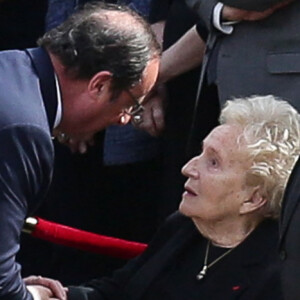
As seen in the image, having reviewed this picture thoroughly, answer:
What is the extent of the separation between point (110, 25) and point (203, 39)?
0.62m

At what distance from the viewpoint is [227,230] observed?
10.5 ft

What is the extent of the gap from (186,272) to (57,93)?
609mm

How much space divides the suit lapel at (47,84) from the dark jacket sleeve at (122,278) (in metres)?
0.49

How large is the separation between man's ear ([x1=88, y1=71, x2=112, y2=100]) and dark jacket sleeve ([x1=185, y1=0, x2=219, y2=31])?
49cm

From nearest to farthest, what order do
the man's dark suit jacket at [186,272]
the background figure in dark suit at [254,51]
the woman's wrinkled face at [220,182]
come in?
1. the man's dark suit jacket at [186,272]
2. the woman's wrinkled face at [220,182]
3. the background figure in dark suit at [254,51]

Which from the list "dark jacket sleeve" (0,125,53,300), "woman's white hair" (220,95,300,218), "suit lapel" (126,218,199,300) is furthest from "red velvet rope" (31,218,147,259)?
"woman's white hair" (220,95,300,218)

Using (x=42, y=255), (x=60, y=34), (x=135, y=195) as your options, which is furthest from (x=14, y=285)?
(x=42, y=255)

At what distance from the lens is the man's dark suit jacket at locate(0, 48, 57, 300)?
2.90 meters

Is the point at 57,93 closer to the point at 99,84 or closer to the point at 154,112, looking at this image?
the point at 99,84

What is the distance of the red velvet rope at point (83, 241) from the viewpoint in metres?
3.59

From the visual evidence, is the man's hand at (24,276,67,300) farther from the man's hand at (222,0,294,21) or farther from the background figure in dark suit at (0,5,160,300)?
the man's hand at (222,0,294,21)

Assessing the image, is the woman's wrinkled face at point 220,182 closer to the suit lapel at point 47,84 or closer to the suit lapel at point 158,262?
the suit lapel at point 158,262

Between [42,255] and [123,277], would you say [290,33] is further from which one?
[42,255]

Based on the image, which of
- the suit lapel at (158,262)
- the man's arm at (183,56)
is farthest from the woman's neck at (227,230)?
the man's arm at (183,56)
